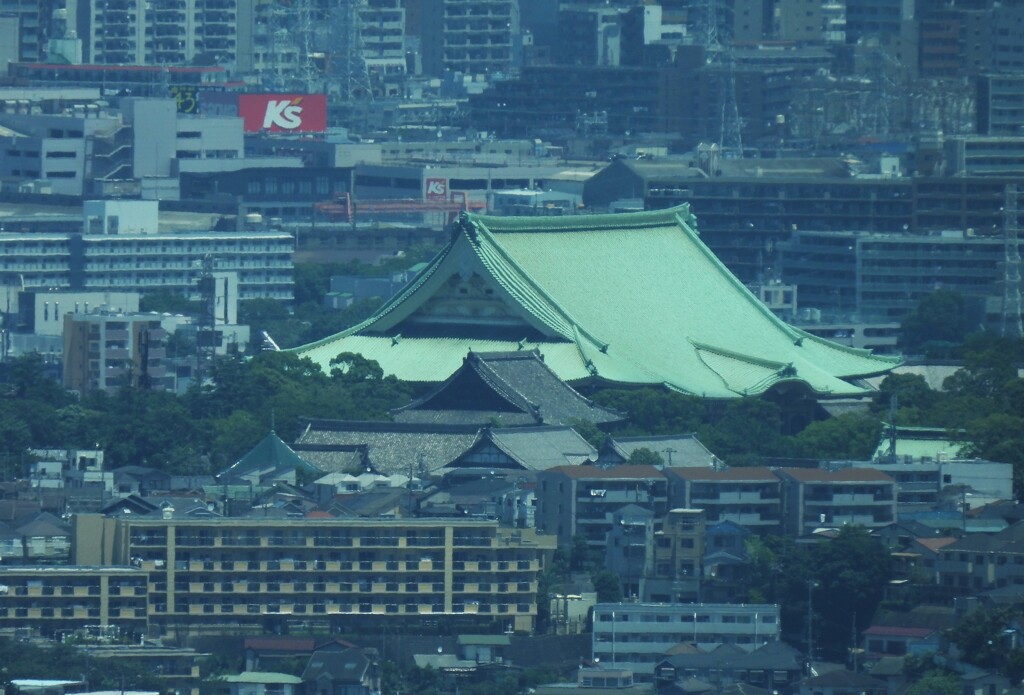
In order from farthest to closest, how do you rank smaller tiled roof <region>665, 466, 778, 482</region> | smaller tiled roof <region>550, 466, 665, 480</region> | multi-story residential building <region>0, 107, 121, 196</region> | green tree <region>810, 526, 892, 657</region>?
multi-story residential building <region>0, 107, 121, 196</region>, smaller tiled roof <region>550, 466, 665, 480</region>, smaller tiled roof <region>665, 466, 778, 482</region>, green tree <region>810, 526, 892, 657</region>

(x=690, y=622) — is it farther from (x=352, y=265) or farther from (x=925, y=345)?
(x=352, y=265)

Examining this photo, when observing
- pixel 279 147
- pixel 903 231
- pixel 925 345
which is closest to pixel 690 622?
pixel 925 345

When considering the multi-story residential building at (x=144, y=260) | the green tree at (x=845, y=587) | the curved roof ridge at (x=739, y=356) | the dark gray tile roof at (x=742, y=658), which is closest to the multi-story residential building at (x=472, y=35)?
the multi-story residential building at (x=144, y=260)

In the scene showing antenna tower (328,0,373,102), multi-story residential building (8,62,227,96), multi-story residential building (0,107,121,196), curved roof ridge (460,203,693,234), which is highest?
antenna tower (328,0,373,102)

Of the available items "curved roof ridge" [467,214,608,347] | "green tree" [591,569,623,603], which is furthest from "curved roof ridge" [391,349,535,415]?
"green tree" [591,569,623,603]

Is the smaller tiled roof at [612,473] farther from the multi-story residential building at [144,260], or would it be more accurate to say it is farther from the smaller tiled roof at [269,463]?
the multi-story residential building at [144,260]

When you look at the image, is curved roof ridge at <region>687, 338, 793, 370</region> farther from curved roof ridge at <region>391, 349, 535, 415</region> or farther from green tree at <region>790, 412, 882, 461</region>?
curved roof ridge at <region>391, 349, 535, 415</region>
